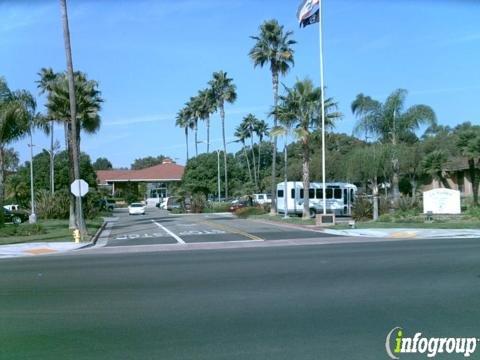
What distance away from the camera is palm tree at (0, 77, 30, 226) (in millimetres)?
32594

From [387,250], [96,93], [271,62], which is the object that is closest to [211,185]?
[271,62]

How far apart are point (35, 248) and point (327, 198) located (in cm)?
2416

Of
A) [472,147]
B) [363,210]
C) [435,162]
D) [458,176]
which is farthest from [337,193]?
[458,176]

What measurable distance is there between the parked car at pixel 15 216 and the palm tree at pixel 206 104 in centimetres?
3284

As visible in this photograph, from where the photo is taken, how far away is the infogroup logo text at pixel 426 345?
7.04m

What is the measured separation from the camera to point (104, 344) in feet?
24.9

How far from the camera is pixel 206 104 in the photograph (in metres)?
77.5

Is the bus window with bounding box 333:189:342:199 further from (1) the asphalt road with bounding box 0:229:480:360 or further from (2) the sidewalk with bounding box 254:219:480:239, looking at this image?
(1) the asphalt road with bounding box 0:229:480:360

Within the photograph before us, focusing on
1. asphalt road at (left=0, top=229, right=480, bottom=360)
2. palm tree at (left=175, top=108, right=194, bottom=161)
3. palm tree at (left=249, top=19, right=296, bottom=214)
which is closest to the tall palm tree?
palm tree at (left=175, top=108, right=194, bottom=161)

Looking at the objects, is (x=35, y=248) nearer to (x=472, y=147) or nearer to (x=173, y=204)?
(x=472, y=147)

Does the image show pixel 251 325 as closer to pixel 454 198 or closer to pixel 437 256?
pixel 437 256

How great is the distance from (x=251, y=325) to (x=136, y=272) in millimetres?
6910

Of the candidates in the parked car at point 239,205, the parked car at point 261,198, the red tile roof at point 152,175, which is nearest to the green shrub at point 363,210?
the parked car at point 239,205

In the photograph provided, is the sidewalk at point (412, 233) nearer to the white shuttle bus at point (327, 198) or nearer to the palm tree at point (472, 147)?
the white shuttle bus at point (327, 198)
